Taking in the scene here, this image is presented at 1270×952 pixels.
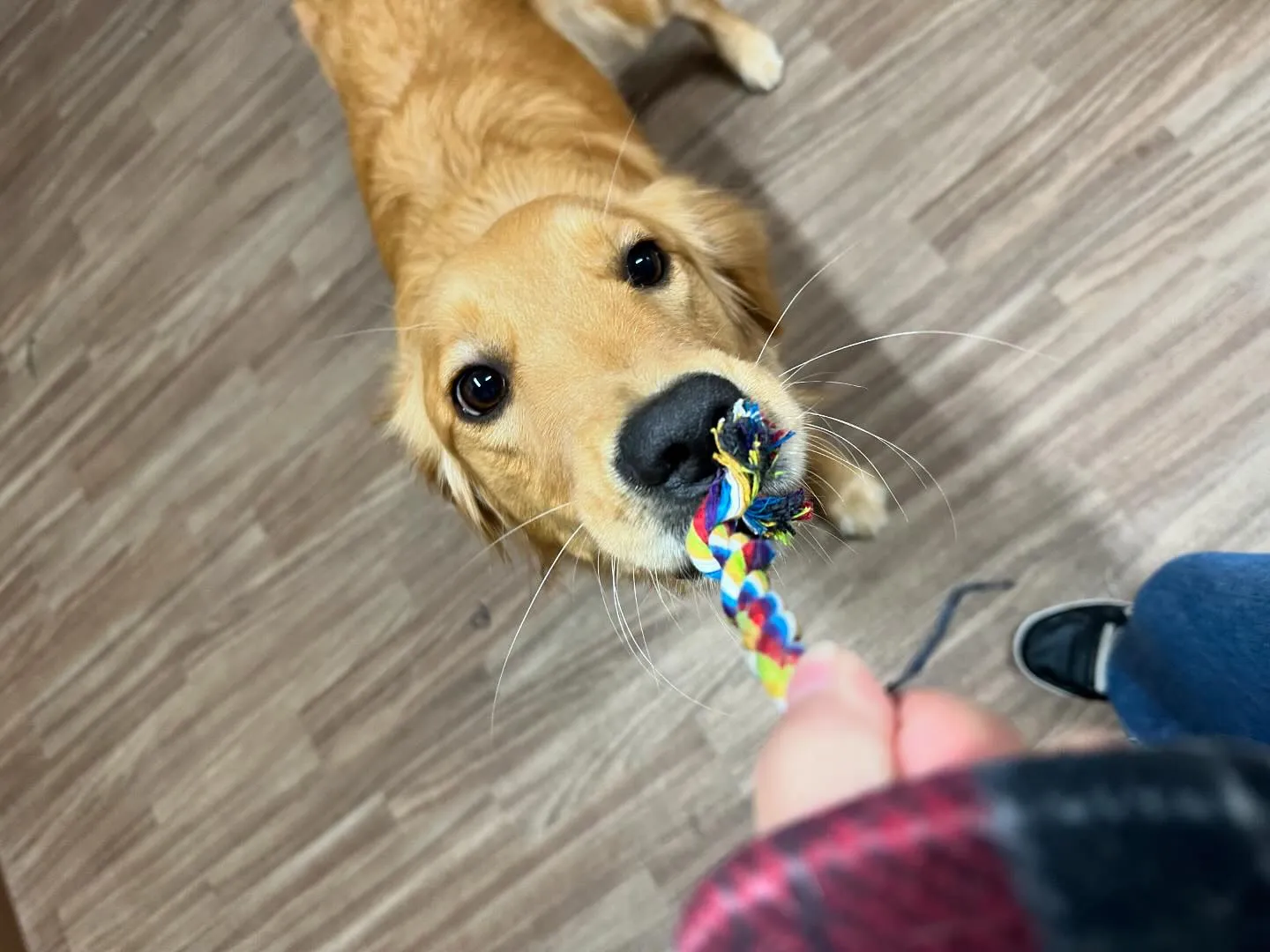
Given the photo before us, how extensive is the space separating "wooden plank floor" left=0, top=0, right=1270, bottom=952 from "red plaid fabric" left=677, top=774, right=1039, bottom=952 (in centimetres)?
150

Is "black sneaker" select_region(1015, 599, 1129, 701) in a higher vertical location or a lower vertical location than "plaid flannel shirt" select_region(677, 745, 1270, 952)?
A: lower

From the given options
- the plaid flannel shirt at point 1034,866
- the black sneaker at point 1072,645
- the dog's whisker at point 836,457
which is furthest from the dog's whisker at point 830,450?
the plaid flannel shirt at point 1034,866

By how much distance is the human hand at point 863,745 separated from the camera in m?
0.53

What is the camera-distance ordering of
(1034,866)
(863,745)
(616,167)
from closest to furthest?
(1034,866) → (863,745) → (616,167)

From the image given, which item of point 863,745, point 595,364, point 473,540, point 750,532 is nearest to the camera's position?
point 863,745

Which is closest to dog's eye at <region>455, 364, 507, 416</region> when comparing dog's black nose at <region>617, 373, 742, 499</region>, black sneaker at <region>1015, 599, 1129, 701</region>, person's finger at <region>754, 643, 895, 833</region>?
dog's black nose at <region>617, 373, 742, 499</region>

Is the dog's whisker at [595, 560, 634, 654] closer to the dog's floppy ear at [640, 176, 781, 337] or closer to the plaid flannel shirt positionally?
the dog's floppy ear at [640, 176, 781, 337]

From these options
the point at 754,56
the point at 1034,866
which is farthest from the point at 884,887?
the point at 754,56

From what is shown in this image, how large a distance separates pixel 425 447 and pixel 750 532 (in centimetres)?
84

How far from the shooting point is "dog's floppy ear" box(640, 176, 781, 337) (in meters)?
1.60

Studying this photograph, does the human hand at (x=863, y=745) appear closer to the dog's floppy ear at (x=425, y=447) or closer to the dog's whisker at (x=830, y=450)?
the dog's whisker at (x=830, y=450)

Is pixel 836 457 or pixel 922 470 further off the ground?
pixel 836 457

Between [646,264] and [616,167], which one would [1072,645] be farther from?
[616,167]

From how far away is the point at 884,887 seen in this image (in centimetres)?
38
